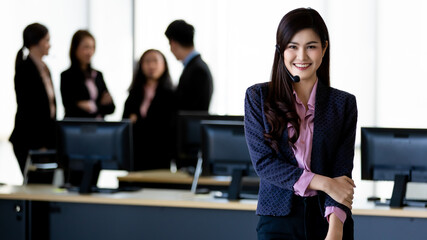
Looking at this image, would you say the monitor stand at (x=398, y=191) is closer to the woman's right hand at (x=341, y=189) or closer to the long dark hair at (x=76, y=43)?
the woman's right hand at (x=341, y=189)

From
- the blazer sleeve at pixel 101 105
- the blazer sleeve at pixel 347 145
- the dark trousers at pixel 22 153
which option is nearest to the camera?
the blazer sleeve at pixel 347 145

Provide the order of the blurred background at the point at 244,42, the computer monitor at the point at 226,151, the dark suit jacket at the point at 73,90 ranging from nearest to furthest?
the computer monitor at the point at 226,151, the dark suit jacket at the point at 73,90, the blurred background at the point at 244,42

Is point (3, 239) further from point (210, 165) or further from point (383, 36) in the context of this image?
point (383, 36)

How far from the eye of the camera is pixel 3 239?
414cm

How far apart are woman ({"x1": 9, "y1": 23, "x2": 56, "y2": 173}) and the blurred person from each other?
104cm

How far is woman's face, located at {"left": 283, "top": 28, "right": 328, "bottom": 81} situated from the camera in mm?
2186

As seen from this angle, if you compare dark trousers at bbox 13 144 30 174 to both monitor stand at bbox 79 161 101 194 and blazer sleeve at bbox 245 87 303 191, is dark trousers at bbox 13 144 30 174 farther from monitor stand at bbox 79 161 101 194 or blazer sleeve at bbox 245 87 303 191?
blazer sleeve at bbox 245 87 303 191

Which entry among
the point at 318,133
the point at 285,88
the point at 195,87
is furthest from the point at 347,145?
the point at 195,87

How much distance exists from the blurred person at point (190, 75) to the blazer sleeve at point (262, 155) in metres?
3.15

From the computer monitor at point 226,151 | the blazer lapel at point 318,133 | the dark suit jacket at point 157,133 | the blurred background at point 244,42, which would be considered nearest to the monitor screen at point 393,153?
the computer monitor at point 226,151

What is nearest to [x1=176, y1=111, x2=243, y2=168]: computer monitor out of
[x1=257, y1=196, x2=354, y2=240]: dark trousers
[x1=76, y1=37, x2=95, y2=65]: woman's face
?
[x1=76, y1=37, x2=95, y2=65]: woman's face

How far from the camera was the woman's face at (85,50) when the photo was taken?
18.7 feet

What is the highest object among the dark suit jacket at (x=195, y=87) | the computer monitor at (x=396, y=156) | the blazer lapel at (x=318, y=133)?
the dark suit jacket at (x=195, y=87)

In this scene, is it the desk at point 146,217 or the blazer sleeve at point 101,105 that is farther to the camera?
the blazer sleeve at point 101,105
